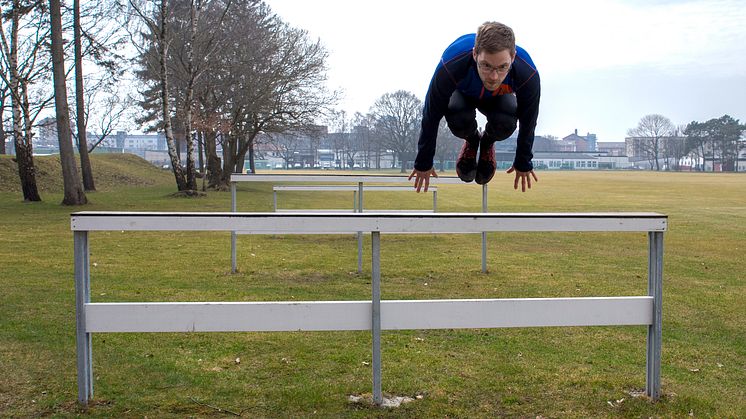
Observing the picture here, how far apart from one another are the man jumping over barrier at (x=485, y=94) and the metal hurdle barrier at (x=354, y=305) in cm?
52

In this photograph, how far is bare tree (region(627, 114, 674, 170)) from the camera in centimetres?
13412

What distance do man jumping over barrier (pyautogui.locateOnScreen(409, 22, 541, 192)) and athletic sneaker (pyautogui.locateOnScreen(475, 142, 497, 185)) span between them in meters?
0.15

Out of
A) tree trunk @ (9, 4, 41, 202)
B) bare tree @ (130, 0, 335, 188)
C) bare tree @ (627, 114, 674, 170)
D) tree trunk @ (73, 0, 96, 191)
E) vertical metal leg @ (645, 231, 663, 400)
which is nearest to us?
vertical metal leg @ (645, 231, 663, 400)

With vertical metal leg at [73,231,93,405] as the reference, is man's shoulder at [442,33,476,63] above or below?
above

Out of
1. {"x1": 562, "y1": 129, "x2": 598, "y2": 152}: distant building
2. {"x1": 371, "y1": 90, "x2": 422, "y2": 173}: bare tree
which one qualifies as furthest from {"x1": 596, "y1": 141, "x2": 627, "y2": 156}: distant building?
{"x1": 371, "y1": 90, "x2": 422, "y2": 173}: bare tree

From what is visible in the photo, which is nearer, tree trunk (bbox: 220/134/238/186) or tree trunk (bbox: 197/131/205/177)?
tree trunk (bbox: 220/134/238/186)

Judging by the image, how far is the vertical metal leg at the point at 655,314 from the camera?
16.4ft

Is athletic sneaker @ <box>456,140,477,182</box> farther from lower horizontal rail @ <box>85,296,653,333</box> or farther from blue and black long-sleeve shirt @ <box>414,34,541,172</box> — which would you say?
lower horizontal rail @ <box>85,296,653,333</box>

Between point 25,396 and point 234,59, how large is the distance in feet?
98.3

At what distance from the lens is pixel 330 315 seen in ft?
16.0

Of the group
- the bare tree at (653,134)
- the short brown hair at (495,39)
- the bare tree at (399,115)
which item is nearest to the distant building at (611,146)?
the bare tree at (653,134)

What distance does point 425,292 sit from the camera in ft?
30.9

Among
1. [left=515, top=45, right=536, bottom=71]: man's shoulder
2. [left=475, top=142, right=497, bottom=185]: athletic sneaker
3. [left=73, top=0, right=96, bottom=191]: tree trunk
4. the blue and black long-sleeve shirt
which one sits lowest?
[left=475, top=142, right=497, bottom=185]: athletic sneaker

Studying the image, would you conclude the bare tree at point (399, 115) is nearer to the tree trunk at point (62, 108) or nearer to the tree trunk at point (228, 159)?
the tree trunk at point (228, 159)
